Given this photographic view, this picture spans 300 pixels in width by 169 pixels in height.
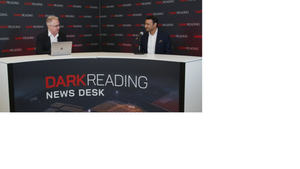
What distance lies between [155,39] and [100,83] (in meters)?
1.77

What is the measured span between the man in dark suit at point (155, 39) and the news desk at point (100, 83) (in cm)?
140

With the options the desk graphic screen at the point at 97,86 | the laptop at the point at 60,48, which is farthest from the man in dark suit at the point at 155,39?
the laptop at the point at 60,48

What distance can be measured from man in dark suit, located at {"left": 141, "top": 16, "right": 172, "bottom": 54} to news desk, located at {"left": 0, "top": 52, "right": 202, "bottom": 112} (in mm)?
1399

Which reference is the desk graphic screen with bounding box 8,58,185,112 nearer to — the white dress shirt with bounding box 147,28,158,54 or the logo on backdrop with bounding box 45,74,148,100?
the logo on backdrop with bounding box 45,74,148,100

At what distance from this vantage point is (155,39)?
17.9 feet

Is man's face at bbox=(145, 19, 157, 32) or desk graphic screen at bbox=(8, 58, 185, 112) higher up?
man's face at bbox=(145, 19, 157, 32)

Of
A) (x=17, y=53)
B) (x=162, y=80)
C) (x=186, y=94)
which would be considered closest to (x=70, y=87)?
(x=162, y=80)

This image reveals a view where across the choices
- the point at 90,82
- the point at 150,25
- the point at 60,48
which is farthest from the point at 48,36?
the point at 150,25

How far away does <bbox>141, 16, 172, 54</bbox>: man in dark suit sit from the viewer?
211 inches

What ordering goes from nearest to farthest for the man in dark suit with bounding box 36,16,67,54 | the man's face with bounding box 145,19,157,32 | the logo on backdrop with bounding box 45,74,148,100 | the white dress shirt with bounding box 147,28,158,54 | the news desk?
the news desk → the logo on backdrop with bounding box 45,74,148,100 → the man in dark suit with bounding box 36,16,67,54 → the man's face with bounding box 145,19,157,32 → the white dress shirt with bounding box 147,28,158,54

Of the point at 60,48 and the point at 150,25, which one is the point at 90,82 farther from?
the point at 150,25

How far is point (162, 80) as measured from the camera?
3.87m

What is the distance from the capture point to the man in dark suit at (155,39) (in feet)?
17.6

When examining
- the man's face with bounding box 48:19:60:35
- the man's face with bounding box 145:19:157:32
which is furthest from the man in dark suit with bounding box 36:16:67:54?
the man's face with bounding box 145:19:157:32
